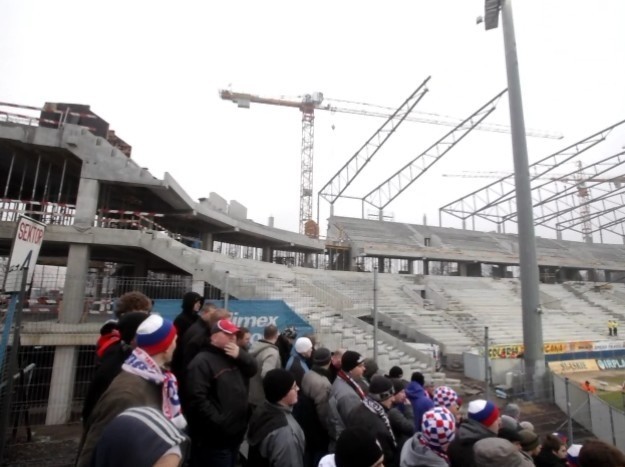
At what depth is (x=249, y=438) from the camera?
281 centimetres

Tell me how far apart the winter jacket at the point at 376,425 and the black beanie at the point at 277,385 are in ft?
2.26

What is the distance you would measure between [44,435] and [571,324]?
26.7 meters

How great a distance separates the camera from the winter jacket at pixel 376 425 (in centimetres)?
300

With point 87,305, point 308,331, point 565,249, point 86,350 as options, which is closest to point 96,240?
point 87,305

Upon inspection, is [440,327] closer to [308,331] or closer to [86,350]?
[308,331]

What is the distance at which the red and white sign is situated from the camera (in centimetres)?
402

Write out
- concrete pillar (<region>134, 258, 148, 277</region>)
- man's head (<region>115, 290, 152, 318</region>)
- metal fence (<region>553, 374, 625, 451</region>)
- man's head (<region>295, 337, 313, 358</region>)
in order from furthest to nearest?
concrete pillar (<region>134, 258, 148, 277</region>) → metal fence (<region>553, 374, 625, 451</region>) → man's head (<region>295, 337, 313, 358</region>) → man's head (<region>115, 290, 152, 318</region>)

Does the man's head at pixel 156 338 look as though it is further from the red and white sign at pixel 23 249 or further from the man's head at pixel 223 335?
the red and white sign at pixel 23 249

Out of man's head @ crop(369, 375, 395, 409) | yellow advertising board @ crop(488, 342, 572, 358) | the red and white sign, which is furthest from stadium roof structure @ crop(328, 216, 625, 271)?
man's head @ crop(369, 375, 395, 409)

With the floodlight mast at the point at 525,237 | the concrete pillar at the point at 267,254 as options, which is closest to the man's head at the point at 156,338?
the floodlight mast at the point at 525,237

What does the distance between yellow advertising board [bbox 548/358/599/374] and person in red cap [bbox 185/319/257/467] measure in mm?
13367

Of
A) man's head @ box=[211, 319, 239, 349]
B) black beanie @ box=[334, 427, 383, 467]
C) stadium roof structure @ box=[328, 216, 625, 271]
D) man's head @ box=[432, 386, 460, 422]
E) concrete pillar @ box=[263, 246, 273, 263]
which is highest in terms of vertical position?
stadium roof structure @ box=[328, 216, 625, 271]

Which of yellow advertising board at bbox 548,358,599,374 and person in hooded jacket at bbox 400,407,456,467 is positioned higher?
person in hooded jacket at bbox 400,407,456,467

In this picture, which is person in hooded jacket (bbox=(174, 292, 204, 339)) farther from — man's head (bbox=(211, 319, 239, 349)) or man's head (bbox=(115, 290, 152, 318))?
man's head (bbox=(211, 319, 239, 349))
